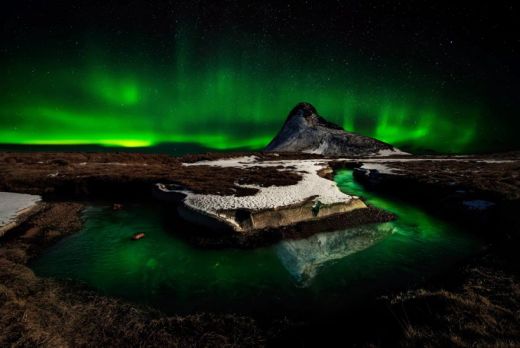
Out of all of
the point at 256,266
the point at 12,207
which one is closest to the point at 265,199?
the point at 256,266

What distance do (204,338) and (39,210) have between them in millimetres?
20021

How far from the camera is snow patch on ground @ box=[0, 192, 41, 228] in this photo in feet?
52.6

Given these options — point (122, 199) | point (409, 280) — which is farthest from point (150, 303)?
point (122, 199)

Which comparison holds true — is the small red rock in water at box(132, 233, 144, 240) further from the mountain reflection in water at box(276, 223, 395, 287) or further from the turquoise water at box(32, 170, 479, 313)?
the mountain reflection in water at box(276, 223, 395, 287)

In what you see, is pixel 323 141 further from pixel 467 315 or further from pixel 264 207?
pixel 467 315

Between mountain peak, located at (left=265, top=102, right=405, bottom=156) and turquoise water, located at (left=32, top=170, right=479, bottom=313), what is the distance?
12651cm

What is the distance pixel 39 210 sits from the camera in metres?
18.9

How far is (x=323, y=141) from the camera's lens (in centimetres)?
15488

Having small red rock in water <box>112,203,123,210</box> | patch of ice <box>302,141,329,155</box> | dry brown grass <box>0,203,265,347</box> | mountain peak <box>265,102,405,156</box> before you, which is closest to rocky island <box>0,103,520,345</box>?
dry brown grass <box>0,203,265,347</box>

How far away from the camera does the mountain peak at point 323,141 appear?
469 ft

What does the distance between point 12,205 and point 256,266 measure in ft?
70.2

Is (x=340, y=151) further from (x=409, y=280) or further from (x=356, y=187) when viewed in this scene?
(x=409, y=280)

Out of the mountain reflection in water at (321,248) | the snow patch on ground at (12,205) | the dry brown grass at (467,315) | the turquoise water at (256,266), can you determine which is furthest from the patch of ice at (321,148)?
the dry brown grass at (467,315)

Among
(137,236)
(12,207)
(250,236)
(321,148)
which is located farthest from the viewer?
(321,148)
